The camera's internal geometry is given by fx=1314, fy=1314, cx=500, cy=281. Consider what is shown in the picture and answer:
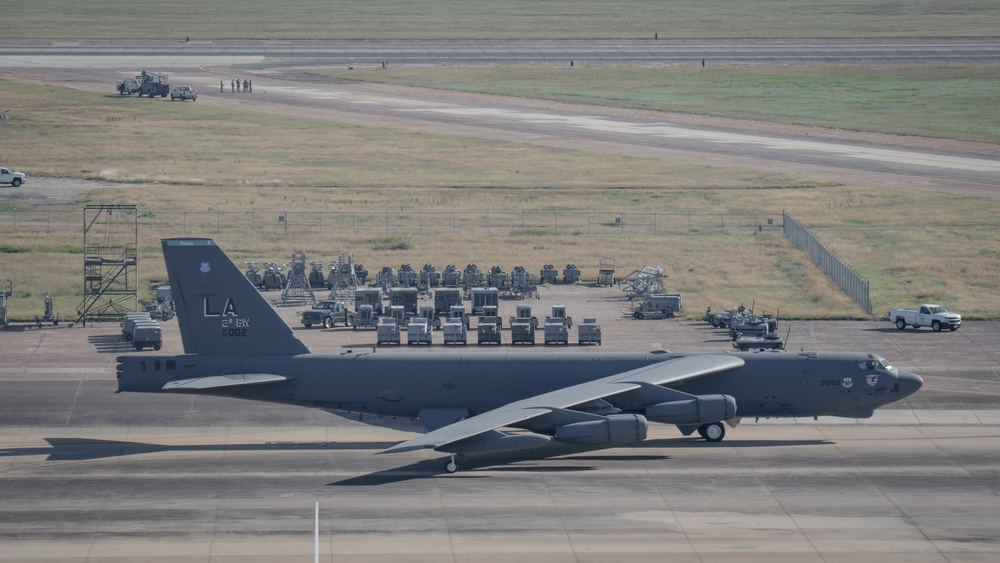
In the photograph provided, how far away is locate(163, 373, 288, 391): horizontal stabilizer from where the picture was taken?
49156 mm

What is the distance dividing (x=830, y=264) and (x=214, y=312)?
5104cm

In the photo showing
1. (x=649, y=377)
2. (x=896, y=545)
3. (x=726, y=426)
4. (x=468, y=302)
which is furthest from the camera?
(x=468, y=302)

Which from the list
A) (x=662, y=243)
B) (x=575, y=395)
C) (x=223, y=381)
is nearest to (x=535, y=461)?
(x=575, y=395)

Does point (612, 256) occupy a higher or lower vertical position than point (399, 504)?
higher

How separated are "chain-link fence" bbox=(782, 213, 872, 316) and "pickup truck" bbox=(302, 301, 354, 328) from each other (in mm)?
31446

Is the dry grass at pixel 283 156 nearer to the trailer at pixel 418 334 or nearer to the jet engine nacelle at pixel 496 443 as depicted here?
the trailer at pixel 418 334

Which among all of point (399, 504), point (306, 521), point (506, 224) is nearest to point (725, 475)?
point (399, 504)

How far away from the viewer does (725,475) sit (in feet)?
155

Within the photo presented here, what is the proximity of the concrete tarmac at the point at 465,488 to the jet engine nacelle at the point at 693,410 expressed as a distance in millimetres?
1359

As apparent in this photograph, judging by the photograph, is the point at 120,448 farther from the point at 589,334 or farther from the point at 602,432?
the point at 589,334

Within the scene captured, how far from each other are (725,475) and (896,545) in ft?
27.5

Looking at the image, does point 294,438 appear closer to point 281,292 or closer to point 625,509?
point 625,509

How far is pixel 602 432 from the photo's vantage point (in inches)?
1896

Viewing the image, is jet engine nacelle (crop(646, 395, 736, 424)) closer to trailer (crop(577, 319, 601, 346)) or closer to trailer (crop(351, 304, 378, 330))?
trailer (crop(577, 319, 601, 346))
